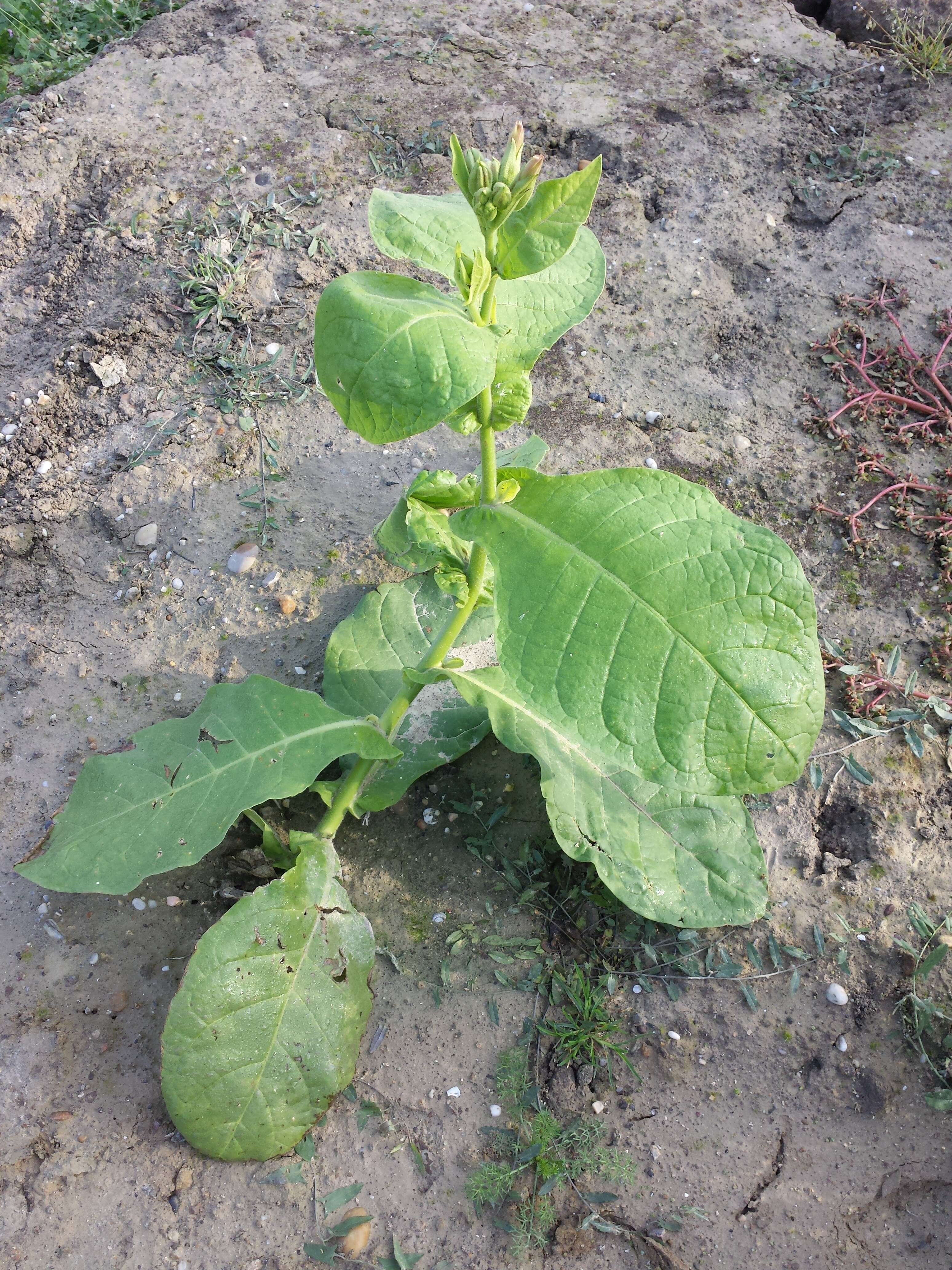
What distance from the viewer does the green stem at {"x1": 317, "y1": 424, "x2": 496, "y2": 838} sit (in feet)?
7.13

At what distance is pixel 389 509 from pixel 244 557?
576 mm

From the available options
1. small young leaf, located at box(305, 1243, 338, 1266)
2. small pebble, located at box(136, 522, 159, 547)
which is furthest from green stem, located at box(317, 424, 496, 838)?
small pebble, located at box(136, 522, 159, 547)

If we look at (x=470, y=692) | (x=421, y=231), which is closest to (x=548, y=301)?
(x=421, y=231)

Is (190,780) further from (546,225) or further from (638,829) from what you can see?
(546,225)

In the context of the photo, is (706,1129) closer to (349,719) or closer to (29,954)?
(349,719)

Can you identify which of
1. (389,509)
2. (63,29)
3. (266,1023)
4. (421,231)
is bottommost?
(266,1023)

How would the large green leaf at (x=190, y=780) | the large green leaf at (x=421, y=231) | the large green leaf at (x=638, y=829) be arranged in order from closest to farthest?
the large green leaf at (x=421, y=231) < the large green leaf at (x=190, y=780) < the large green leaf at (x=638, y=829)

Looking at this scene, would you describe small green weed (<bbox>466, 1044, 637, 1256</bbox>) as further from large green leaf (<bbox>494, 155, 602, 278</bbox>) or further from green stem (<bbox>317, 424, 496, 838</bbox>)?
large green leaf (<bbox>494, 155, 602, 278</bbox>)

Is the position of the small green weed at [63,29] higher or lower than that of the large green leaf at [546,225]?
lower

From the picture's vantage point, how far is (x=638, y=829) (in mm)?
2354

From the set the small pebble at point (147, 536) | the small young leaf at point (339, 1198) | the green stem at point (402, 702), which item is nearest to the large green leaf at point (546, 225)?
the green stem at point (402, 702)

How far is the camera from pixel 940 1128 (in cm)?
217

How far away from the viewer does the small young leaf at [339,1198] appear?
2115 mm

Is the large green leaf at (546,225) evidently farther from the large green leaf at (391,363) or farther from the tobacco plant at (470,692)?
the large green leaf at (391,363)
